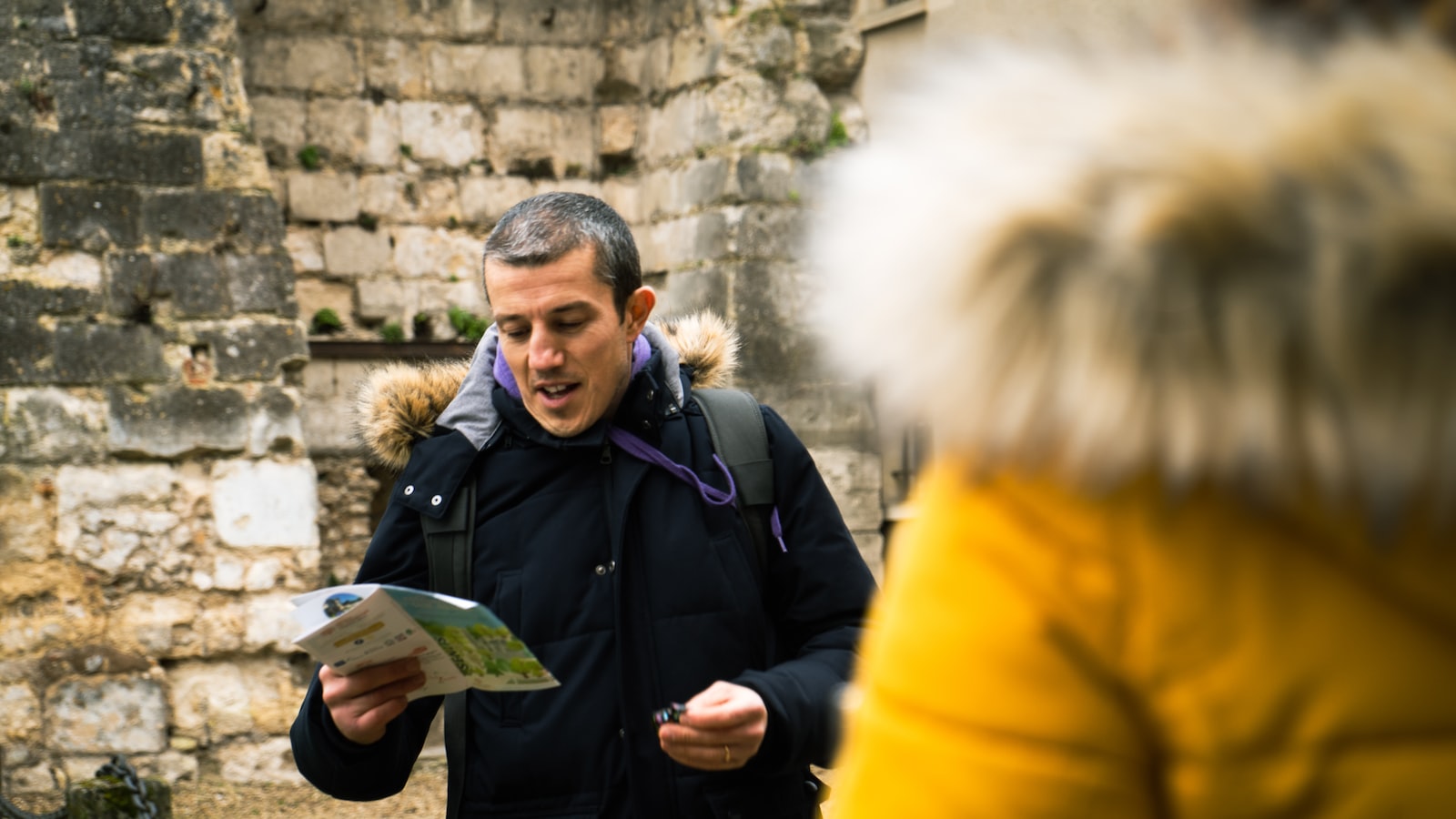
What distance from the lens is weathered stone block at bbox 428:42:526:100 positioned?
29.5 feet

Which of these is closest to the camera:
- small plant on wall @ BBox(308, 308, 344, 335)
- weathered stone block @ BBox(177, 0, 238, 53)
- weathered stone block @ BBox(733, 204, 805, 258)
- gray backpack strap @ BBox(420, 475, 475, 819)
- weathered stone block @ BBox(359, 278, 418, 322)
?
gray backpack strap @ BBox(420, 475, 475, 819)

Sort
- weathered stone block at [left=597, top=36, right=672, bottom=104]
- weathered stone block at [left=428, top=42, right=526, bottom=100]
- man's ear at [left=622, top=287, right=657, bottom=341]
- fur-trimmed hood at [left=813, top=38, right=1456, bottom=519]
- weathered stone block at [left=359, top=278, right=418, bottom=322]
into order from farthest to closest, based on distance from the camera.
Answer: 1. weathered stone block at [left=597, top=36, right=672, bottom=104]
2. weathered stone block at [left=428, top=42, right=526, bottom=100]
3. weathered stone block at [left=359, top=278, right=418, bottom=322]
4. man's ear at [left=622, top=287, right=657, bottom=341]
5. fur-trimmed hood at [left=813, top=38, right=1456, bottom=519]

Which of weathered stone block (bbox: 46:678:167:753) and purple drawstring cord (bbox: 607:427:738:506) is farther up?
purple drawstring cord (bbox: 607:427:738:506)

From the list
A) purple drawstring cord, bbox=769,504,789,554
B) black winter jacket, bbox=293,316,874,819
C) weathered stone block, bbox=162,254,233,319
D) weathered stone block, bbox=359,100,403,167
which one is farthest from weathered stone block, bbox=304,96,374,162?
purple drawstring cord, bbox=769,504,789,554

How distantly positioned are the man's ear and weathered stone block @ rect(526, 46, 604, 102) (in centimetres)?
672

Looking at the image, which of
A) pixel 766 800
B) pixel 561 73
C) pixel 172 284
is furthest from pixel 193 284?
pixel 766 800

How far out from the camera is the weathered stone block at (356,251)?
873 centimetres

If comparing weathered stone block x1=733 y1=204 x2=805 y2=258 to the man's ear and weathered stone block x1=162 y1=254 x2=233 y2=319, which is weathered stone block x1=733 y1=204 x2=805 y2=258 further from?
the man's ear

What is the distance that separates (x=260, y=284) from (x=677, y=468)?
493 cm

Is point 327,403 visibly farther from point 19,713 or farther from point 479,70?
point 19,713

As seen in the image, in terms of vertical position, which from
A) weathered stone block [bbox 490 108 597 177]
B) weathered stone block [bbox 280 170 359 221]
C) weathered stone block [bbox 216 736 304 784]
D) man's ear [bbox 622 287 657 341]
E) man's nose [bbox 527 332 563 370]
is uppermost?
weathered stone block [bbox 490 108 597 177]

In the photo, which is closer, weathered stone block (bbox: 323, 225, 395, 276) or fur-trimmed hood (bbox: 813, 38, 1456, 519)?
fur-trimmed hood (bbox: 813, 38, 1456, 519)

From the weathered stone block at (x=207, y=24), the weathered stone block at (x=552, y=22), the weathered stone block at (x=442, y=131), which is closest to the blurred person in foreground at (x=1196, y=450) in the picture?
the weathered stone block at (x=207, y=24)

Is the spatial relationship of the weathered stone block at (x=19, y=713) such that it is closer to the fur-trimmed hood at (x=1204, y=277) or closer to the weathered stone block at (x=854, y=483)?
the weathered stone block at (x=854, y=483)
